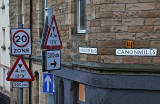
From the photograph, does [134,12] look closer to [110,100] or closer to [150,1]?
[150,1]

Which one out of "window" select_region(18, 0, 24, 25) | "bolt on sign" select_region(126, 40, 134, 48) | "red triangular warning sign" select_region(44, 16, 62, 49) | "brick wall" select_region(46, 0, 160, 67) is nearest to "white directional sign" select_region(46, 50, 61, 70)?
"red triangular warning sign" select_region(44, 16, 62, 49)

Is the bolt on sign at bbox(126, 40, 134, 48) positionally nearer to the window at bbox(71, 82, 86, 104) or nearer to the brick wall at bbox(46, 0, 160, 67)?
the brick wall at bbox(46, 0, 160, 67)

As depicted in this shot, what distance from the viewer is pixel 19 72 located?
27.1 feet

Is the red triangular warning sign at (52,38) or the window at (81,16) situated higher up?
the window at (81,16)

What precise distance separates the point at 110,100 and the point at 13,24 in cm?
1142

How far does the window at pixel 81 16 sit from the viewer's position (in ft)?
31.7

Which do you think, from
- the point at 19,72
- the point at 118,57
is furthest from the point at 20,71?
the point at 118,57

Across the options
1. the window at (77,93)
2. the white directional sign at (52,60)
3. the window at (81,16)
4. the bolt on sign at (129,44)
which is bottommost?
the window at (77,93)

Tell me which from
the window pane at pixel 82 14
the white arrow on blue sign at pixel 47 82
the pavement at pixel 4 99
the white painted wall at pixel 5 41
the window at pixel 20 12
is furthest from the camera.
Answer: the pavement at pixel 4 99

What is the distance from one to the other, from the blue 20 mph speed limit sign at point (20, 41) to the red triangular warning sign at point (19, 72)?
0.90 ft

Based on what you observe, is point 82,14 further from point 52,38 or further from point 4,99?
point 4,99

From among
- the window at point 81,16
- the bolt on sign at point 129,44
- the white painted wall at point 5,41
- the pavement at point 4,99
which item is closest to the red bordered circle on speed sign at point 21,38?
the window at point 81,16

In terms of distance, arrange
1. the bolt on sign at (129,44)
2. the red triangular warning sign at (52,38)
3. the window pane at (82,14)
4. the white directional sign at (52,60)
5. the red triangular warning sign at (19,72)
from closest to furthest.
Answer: the red triangular warning sign at (52,38) < the white directional sign at (52,60) < the bolt on sign at (129,44) < the red triangular warning sign at (19,72) < the window pane at (82,14)

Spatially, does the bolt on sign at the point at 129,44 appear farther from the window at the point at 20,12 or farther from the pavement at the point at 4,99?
the pavement at the point at 4,99
